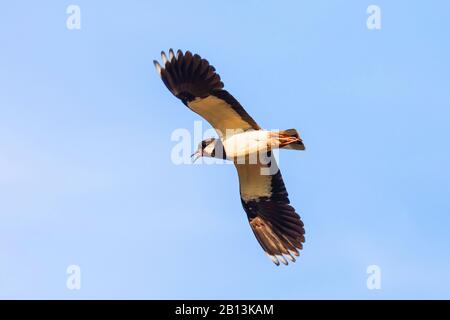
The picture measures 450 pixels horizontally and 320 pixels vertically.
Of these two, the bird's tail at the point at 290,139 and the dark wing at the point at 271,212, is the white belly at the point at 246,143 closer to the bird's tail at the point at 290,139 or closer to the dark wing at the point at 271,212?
the bird's tail at the point at 290,139

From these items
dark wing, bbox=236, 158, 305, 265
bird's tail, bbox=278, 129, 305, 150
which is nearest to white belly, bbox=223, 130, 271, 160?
bird's tail, bbox=278, 129, 305, 150

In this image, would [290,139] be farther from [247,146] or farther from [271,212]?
[271,212]

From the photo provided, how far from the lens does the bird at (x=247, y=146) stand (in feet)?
50.1

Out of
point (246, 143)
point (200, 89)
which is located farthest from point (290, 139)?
point (200, 89)

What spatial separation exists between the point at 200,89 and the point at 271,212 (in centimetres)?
267

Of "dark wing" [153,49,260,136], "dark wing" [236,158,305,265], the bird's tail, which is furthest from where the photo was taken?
"dark wing" [236,158,305,265]

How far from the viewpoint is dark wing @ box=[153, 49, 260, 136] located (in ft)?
50.1

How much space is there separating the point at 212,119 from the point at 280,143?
135cm

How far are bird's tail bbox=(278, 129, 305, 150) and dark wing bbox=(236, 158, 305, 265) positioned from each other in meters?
1.24

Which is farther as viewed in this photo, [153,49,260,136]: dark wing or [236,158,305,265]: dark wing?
[236,158,305,265]: dark wing

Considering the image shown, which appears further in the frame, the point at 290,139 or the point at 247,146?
the point at 247,146

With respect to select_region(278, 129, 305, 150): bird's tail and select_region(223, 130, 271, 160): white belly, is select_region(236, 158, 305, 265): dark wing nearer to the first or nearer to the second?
select_region(223, 130, 271, 160): white belly

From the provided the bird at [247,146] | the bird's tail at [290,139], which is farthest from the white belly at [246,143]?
the bird's tail at [290,139]

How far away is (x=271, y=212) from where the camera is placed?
653 inches
